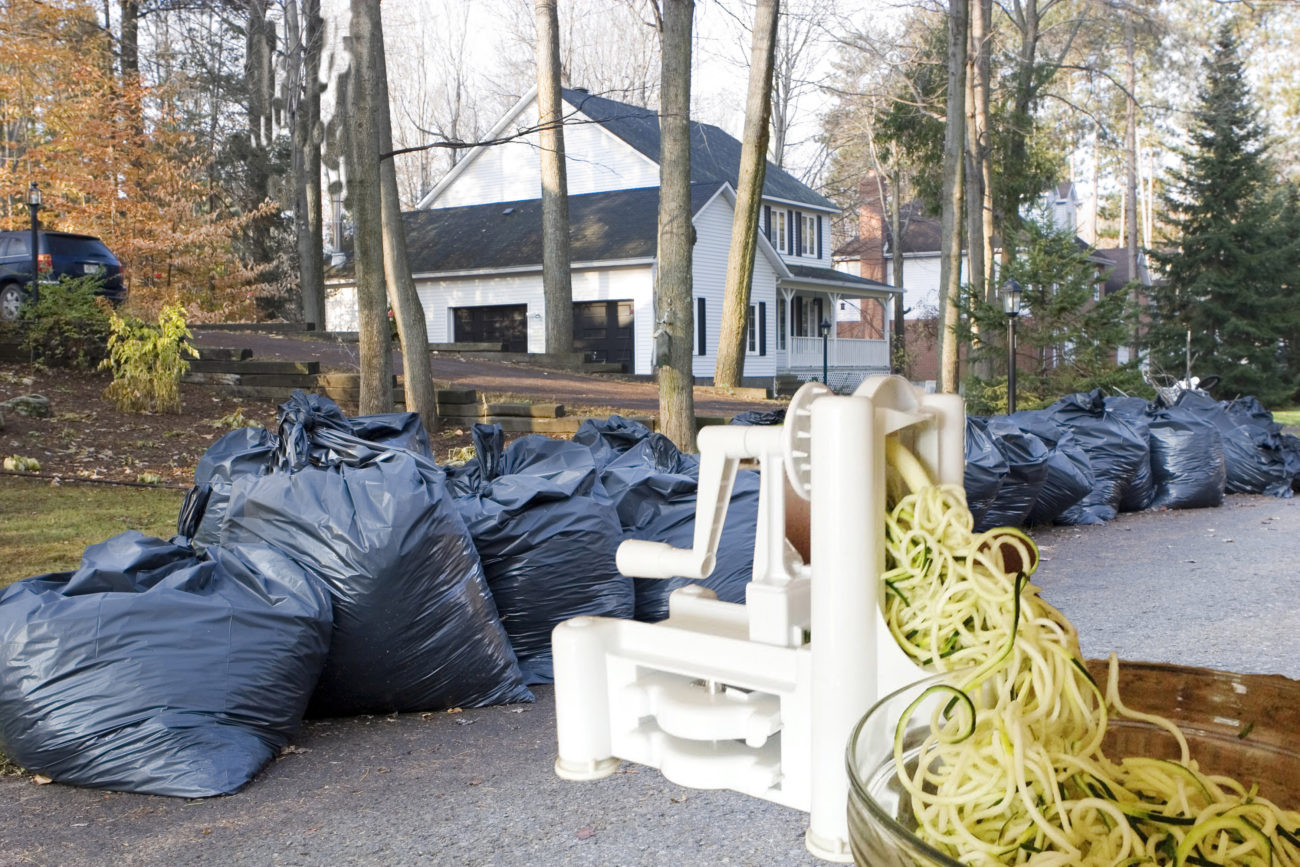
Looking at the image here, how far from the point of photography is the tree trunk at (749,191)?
488 inches

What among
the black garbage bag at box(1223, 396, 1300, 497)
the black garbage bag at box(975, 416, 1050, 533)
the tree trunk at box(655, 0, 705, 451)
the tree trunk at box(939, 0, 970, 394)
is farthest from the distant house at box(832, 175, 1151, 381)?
the black garbage bag at box(975, 416, 1050, 533)

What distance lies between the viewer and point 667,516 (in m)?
4.34

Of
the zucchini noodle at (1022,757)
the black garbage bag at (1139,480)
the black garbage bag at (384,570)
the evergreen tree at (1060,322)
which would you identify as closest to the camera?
the zucchini noodle at (1022,757)

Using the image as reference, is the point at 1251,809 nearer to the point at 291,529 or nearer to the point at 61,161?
the point at 291,529

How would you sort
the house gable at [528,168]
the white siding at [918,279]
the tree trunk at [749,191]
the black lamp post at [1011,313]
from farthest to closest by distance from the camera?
the white siding at [918,279] < the house gable at [528,168] < the tree trunk at [749,191] < the black lamp post at [1011,313]

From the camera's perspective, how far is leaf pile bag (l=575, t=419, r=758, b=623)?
13.7ft

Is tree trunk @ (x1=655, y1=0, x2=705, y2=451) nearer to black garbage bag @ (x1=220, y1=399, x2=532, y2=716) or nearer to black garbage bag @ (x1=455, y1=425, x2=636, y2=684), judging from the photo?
black garbage bag @ (x1=455, y1=425, x2=636, y2=684)

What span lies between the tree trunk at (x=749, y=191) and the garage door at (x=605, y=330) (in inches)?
346

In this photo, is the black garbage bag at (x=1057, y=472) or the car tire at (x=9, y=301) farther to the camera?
the car tire at (x=9, y=301)

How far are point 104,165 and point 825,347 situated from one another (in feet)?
49.8

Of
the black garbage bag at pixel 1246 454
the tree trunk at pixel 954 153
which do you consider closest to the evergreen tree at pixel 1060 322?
the tree trunk at pixel 954 153

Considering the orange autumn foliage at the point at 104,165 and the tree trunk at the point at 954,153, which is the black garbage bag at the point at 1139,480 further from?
the orange autumn foliage at the point at 104,165

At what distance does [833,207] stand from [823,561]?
30988mm

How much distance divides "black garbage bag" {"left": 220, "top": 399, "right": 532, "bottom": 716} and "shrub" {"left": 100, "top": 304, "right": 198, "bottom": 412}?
285 inches
